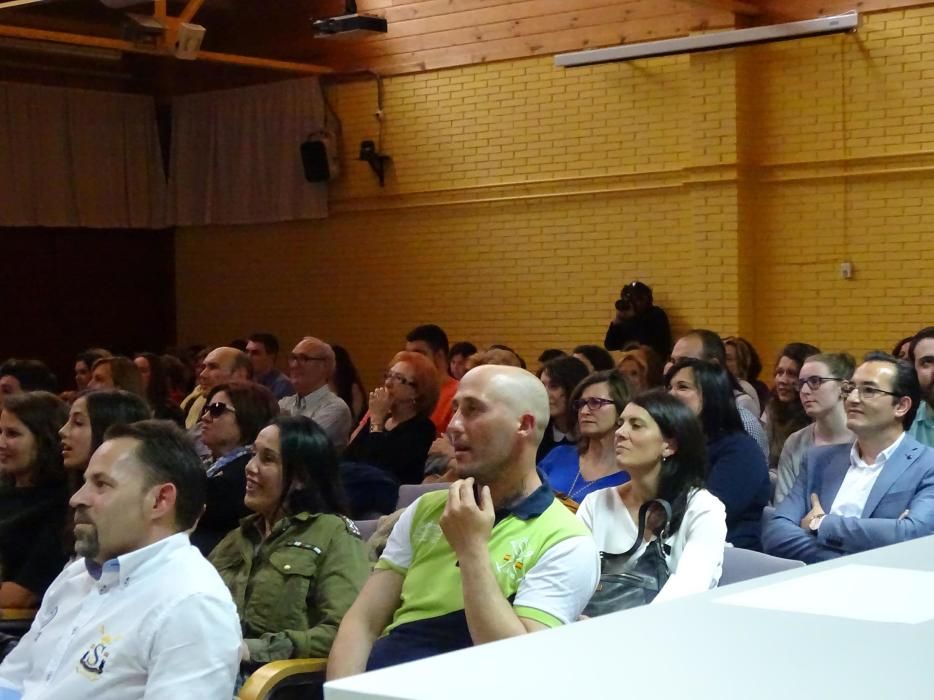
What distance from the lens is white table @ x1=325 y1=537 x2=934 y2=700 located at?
3.00 feet

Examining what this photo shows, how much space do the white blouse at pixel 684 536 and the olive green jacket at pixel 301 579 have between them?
642mm

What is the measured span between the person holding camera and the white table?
8749 millimetres

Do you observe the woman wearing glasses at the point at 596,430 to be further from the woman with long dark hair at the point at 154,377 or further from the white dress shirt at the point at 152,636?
the woman with long dark hair at the point at 154,377

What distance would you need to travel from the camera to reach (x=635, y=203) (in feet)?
33.9

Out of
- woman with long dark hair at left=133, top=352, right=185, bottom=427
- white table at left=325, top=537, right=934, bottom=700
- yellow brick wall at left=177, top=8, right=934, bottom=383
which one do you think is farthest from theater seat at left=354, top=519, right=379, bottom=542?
yellow brick wall at left=177, top=8, right=934, bottom=383

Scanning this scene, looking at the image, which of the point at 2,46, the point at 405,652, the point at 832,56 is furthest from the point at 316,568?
the point at 2,46

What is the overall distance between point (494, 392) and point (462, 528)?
0.39 m

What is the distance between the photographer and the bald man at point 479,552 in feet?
8.59

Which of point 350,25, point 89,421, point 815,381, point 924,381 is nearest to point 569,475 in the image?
point 815,381

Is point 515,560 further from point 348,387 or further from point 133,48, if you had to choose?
point 133,48

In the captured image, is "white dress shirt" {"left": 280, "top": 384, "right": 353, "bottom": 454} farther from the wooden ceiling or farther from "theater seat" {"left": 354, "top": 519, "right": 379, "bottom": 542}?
the wooden ceiling

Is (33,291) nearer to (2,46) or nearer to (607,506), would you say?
(2,46)

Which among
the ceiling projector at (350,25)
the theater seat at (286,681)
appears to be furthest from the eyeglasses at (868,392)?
the ceiling projector at (350,25)

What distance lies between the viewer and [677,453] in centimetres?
364
